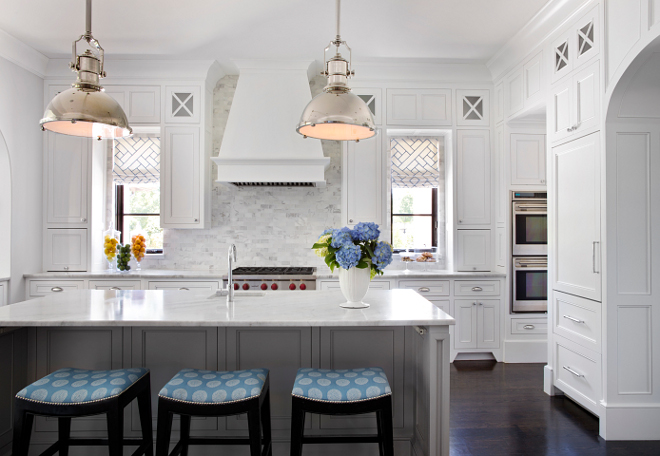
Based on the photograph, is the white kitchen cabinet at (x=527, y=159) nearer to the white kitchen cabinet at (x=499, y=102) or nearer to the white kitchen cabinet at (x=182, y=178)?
the white kitchen cabinet at (x=499, y=102)

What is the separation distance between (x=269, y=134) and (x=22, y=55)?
2506 mm

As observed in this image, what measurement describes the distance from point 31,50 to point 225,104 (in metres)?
1.91

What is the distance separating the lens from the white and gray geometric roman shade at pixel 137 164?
4.68 m

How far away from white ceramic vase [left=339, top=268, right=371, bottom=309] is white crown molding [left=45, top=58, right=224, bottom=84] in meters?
3.19

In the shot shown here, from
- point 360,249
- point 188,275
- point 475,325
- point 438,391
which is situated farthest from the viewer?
point 475,325

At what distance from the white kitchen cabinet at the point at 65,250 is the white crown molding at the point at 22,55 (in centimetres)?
165

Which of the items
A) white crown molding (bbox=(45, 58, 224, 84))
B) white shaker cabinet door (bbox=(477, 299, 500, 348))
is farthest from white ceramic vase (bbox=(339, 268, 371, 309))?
white crown molding (bbox=(45, 58, 224, 84))

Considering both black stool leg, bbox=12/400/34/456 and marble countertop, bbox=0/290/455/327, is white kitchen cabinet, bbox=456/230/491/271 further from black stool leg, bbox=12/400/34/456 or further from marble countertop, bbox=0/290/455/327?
black stool leg, bbox=12/400/34/456

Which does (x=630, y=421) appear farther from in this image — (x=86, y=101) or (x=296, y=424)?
(x=86, y=101)

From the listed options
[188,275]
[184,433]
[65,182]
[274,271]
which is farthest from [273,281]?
[65,182]

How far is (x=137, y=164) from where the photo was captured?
15.4 ft

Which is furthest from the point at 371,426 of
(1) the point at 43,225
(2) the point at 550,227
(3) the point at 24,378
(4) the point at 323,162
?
(1) the point at 43,225

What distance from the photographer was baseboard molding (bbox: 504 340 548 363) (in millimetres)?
4156

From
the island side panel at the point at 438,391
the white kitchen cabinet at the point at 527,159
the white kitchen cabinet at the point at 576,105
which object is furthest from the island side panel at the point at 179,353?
the white kitchen cabinet at the point at 527,159
